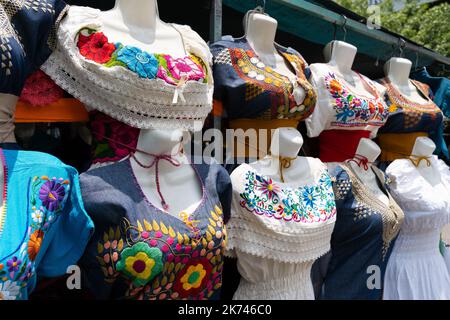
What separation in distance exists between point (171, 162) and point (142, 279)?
301mm

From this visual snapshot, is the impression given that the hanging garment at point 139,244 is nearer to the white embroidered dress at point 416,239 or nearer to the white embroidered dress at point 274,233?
the white embroidered dress at point 274,233

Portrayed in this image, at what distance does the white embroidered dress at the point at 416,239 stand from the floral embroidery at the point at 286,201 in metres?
0.66

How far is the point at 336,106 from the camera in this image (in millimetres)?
1587

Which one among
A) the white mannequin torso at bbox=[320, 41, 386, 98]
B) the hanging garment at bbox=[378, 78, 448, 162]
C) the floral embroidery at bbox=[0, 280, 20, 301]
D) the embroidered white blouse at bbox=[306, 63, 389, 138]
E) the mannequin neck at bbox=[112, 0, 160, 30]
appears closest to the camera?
the floral embroidery at bbox=[0, 280, 20, 301]

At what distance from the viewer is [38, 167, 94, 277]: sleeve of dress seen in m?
0.86

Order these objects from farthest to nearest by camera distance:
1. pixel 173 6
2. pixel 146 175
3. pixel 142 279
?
pixel 173 6 < pixel 146 175 < pixel 142 279

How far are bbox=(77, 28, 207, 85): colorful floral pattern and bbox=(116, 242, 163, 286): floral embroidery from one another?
395mm

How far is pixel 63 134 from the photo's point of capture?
1.21 meters

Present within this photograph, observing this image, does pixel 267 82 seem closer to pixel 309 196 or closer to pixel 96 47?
pixel 309 196

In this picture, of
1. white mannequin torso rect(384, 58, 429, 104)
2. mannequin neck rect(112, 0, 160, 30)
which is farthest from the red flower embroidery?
white mannequin torso rect(384, 58, 429, 104)

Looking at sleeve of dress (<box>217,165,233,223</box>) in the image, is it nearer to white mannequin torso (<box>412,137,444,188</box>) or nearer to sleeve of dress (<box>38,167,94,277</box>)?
sleeve of dress (<box>38,167,94,277</box>)

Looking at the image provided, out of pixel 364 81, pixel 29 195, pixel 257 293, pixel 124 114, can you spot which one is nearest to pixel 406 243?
pixel 364 81

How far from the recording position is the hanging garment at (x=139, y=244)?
942 millimetres

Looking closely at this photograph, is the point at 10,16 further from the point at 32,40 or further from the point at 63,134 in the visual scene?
the point at 63,134
